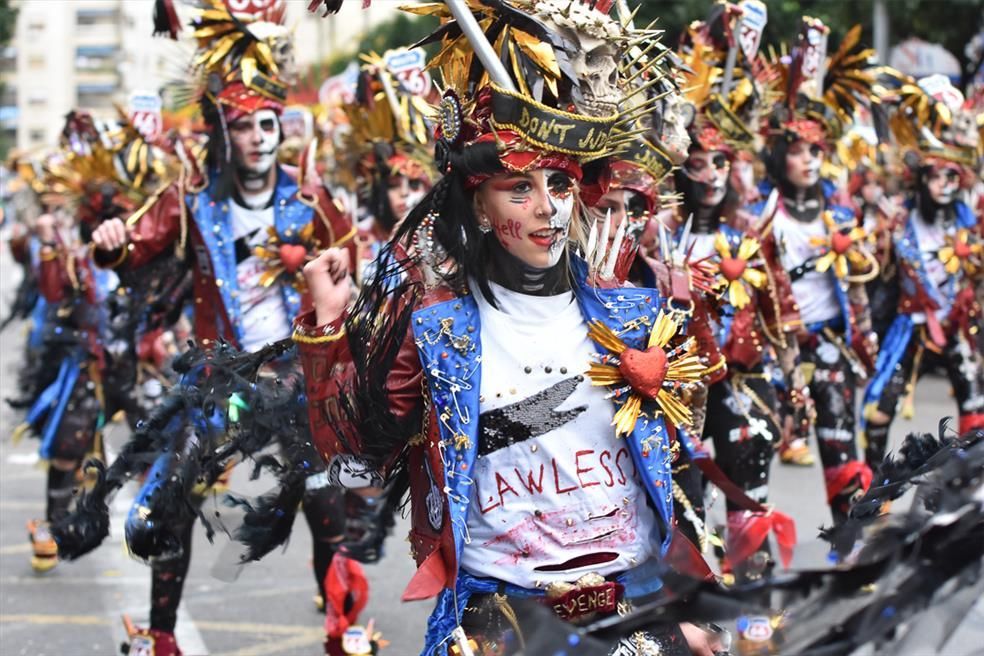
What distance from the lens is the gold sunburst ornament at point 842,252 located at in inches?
357

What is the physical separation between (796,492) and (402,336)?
705 centimetres

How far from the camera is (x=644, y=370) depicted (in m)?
3.92

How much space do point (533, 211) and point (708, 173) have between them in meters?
4.00

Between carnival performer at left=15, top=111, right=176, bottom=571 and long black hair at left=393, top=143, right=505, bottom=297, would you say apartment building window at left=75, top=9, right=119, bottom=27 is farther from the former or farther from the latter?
long black hair at left=393, top=143, right=505, bottom=297

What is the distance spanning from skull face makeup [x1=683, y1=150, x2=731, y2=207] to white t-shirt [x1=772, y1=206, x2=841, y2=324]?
1181 mm

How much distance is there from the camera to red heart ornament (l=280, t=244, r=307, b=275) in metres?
7.29

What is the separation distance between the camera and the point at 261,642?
7.37 m

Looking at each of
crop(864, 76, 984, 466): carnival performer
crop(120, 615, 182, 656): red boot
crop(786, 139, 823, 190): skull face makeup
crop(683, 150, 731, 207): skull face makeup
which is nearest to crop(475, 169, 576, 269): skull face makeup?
crop(120, 615, 182, 656): red boot

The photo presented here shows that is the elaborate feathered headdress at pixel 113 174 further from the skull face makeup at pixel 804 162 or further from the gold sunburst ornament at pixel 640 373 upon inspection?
the gold sunburst ornament at pixel 640 373

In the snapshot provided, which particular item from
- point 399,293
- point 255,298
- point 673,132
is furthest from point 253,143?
point 399,293

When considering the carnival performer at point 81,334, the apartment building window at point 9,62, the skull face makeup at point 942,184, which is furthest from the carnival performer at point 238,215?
the apartment building window at point 9,62

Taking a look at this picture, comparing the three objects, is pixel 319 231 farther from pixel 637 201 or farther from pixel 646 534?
pixel 646 534

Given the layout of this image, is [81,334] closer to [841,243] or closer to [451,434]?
[841,243]

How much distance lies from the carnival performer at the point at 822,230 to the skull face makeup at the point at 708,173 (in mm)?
707
